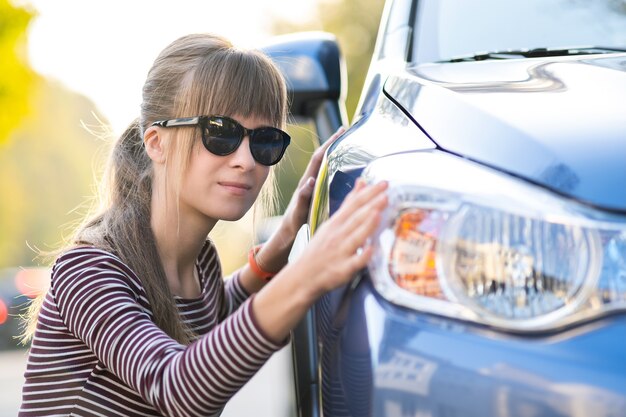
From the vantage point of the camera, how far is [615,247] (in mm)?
1305

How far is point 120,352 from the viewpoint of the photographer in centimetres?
174

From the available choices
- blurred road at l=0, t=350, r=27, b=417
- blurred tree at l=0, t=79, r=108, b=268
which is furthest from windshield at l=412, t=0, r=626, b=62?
blurred tree at l=0, t=79, r=108, b=268

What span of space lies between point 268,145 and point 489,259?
95 cm

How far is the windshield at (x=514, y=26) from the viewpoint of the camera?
2213 mm

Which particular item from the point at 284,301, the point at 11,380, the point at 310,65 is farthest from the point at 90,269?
the point at 11,380

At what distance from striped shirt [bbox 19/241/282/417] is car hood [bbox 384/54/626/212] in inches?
17.5

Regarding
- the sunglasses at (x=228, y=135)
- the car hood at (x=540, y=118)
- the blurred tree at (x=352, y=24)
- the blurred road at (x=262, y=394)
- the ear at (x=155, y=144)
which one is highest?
the car hood at (x=540, y=118)

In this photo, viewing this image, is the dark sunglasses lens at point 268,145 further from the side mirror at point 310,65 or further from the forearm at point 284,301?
the forearm at point 284,301

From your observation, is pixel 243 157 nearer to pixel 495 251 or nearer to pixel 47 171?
pixel 495 251

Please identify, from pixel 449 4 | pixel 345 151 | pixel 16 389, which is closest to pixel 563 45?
pixel 449 4

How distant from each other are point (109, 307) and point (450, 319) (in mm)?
743

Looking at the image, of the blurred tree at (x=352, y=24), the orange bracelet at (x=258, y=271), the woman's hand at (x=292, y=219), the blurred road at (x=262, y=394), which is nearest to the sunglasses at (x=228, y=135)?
the woman's hand at (x=292, y=219)

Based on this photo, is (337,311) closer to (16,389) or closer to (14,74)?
(16,389)

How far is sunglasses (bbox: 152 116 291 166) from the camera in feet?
6.89
